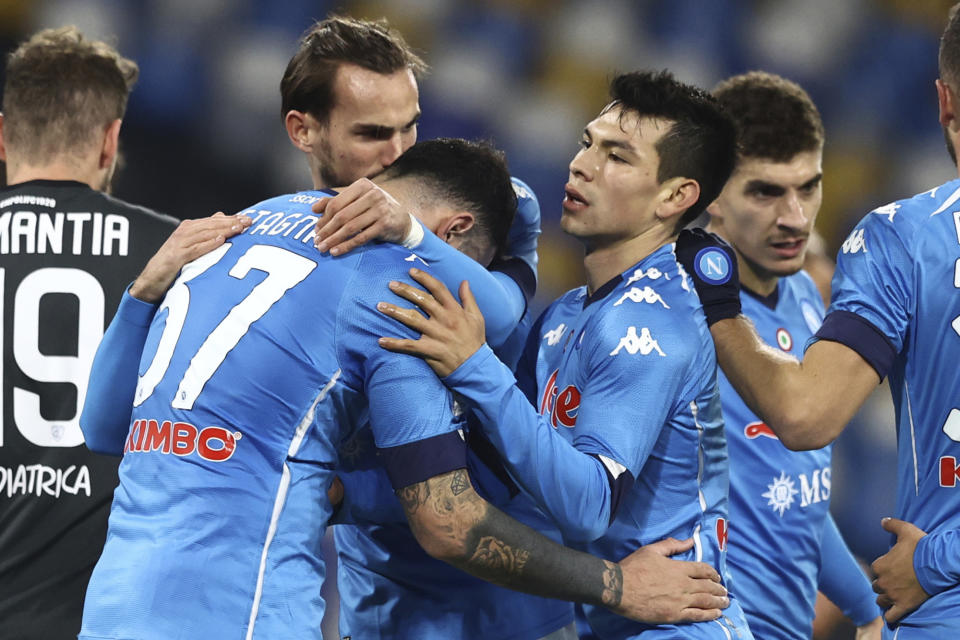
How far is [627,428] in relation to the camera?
97.7 inches

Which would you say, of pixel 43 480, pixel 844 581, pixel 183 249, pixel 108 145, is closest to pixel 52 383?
pixel 43 480

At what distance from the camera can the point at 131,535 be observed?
2270 millimetres

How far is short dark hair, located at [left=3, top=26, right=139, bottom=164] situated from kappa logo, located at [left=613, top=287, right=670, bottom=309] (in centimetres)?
184

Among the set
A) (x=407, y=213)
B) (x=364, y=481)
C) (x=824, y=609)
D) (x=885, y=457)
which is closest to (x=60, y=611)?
(x=364, y=481)

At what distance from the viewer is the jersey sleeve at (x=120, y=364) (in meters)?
2.55

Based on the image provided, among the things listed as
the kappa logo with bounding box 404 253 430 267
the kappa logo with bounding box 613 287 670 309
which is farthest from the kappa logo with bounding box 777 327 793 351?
the kappa logo with bounding box 404 253 430 267

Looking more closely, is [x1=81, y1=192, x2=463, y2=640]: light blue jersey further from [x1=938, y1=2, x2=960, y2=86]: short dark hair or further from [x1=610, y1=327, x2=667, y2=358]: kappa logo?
[x1=938, y1=2, x2=960, y2=86]: short dark hair

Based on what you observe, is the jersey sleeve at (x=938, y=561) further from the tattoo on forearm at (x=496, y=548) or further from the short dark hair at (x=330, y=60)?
the short dark hair at (x=330, y=60)

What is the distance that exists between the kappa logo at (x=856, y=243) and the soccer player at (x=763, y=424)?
103 centimetres

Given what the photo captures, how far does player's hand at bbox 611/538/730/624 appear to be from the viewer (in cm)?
251

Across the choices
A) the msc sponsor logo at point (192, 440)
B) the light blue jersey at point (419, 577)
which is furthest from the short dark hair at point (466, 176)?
the msc sponsor logo at point (192, 440)

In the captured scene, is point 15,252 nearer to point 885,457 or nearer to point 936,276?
point 936,276

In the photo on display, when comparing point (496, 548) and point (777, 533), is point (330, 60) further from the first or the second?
point (777, 533)

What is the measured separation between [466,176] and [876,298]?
0.99 metres
